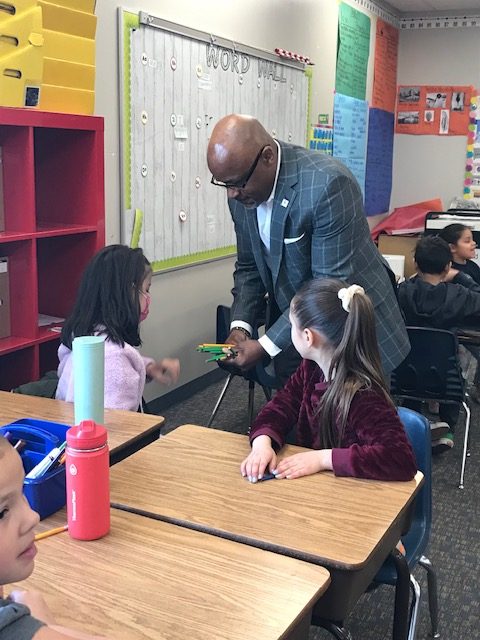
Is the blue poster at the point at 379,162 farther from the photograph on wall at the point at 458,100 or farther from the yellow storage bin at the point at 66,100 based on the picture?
the yellow storage bin at the point at 66,100

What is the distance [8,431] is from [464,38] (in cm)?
620

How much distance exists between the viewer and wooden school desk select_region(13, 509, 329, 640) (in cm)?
99

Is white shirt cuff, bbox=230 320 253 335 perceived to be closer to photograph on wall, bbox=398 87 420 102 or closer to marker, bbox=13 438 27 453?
marker, bbox=13 438 27 453

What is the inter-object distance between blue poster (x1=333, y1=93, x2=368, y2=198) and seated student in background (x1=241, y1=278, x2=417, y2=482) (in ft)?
12.9

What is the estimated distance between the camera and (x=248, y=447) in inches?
64.4

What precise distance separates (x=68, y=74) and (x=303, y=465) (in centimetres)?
177

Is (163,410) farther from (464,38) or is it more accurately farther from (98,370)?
(464,38)

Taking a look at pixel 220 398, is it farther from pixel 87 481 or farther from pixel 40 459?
pixel 87 481

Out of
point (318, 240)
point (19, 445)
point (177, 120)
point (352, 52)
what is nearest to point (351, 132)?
point (352, 52)

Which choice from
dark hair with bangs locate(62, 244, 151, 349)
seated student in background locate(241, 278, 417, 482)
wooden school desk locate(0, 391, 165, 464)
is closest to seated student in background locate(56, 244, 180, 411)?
dark hair with bangs locate(62, 244, 151, 349)

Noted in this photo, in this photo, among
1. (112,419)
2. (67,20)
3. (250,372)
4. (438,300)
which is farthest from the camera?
(438,300)

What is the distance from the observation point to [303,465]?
151 cm

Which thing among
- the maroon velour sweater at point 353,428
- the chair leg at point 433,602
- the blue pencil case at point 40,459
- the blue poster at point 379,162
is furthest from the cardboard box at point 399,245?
the blue pencil case at point 40,459

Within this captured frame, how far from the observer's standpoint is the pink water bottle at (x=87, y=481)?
1.18 metres
